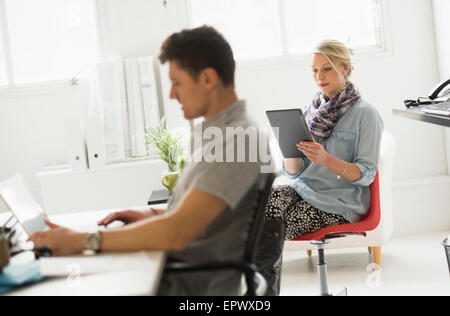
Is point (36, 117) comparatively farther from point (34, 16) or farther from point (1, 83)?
point (34, 16)

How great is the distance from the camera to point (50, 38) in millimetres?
4402

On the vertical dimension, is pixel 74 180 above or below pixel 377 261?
above

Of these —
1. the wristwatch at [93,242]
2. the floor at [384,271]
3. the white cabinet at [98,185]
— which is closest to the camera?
the wristwatch at [93,242]

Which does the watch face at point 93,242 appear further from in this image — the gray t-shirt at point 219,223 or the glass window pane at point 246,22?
the glass window pane at point 246,22

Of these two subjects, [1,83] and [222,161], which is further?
[1,83]

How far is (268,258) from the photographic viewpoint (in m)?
2.07

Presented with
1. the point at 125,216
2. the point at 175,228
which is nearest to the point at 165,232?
the point at 175,228

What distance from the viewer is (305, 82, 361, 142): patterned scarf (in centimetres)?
298

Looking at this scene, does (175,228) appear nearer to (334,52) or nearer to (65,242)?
(65,242)

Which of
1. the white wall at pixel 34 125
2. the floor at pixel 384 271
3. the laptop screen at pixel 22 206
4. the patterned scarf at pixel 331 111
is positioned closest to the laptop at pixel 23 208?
the laptop screen at pixel 22 206

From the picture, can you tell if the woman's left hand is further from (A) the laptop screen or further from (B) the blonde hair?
(A) the laptop screen

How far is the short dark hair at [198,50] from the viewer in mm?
1590
